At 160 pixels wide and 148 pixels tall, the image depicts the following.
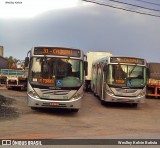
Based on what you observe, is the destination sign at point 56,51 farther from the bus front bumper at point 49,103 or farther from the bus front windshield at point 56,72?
the bus front bumper at point 49,103

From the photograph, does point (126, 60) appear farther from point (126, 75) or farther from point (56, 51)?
point (56, 51)

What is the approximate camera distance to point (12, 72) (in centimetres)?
3569

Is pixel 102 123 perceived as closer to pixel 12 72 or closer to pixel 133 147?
pixel 133 147

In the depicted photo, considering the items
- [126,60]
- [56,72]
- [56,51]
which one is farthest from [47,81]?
[126,60]

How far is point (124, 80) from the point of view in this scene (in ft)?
76.5

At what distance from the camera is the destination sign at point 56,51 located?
1888 centimetres

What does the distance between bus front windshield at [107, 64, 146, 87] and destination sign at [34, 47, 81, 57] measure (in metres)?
4.82

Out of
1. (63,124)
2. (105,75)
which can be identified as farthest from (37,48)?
(105,75)

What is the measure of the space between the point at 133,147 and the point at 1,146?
349cm

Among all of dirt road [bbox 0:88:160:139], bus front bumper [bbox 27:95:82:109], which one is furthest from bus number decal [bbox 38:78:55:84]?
dirt road [bbox 0:88:160:139]

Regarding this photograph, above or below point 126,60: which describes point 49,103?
below

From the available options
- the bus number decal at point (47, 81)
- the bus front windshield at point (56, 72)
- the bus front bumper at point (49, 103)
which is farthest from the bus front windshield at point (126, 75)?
the bus number decal at point (47, 81)

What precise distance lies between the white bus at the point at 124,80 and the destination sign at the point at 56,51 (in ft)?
15.6

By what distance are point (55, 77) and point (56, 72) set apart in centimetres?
26
